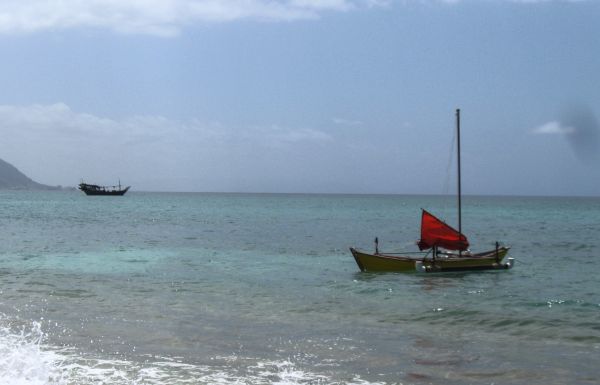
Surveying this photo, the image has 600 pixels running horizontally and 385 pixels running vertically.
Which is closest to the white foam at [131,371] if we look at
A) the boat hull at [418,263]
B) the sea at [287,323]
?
the sea at [287,323]

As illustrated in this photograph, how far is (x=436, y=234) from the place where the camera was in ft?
99.4

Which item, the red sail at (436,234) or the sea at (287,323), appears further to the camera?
the red sail at (436,234)

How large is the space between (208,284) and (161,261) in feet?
34.9

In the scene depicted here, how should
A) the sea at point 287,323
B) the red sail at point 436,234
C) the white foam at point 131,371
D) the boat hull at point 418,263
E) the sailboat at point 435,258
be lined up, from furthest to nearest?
the red sail at point 436,234, the sailboat at point 435,258, the boat hull at point 418,263, the sea at point 287,323, the white foam at point 131,371

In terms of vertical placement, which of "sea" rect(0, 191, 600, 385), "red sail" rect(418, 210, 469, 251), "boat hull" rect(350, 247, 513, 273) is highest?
"red sail" rect(418, 210, 469, 251)

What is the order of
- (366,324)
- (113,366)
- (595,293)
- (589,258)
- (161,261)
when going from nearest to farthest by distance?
(113,366) → (366,324) → (595,293) → (161,261) → (589,258)

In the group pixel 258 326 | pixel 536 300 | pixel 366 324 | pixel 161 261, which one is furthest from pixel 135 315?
pixel 161 261

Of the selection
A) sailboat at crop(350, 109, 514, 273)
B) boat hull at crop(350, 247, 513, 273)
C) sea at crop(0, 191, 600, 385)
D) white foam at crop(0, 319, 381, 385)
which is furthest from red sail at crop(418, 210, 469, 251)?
white foam at crop(0, 319, 381, 385)

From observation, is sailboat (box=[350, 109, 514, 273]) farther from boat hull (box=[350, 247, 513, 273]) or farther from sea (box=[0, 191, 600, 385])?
sea (box=[0, 191, 600, 385])

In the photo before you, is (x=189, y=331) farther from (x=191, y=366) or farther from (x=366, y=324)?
(x=366, y=324)

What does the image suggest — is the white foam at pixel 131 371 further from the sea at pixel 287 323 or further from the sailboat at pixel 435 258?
the sailboat at pixel 435 258

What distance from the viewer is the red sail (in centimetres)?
3017

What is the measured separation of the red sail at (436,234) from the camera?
30.2 m

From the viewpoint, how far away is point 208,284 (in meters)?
25.4
